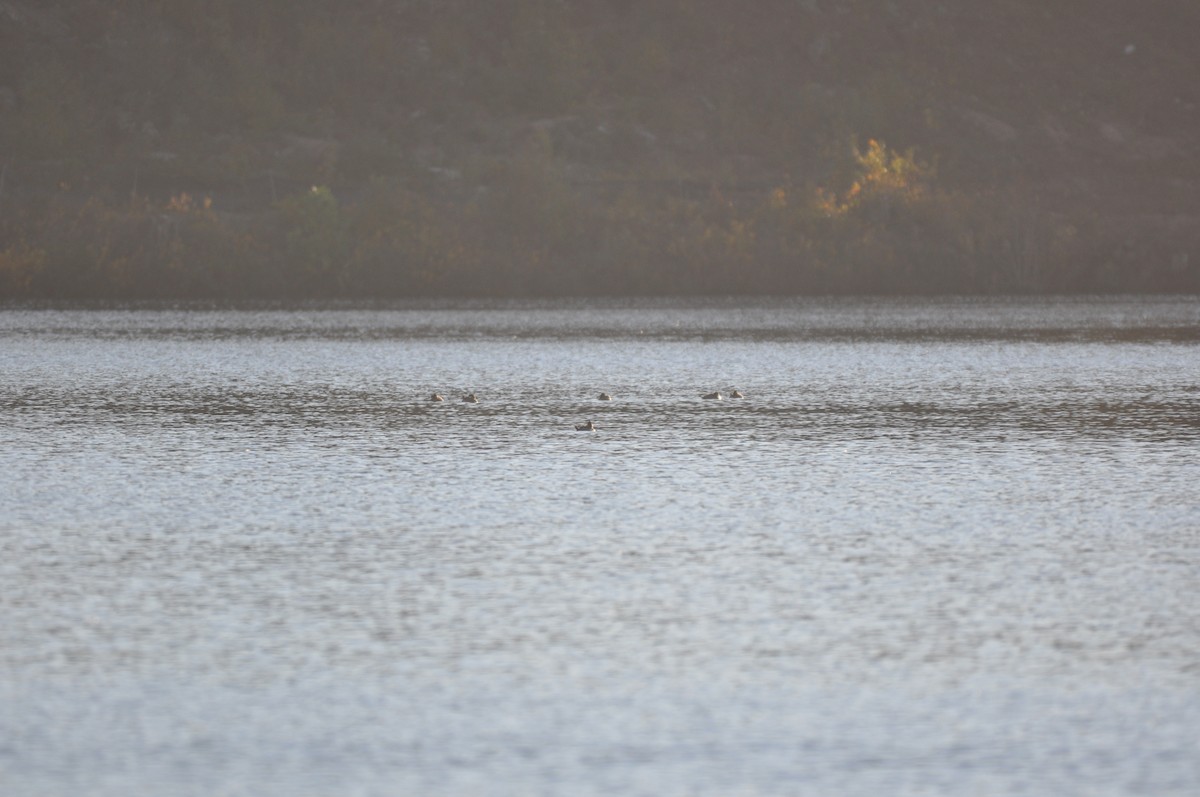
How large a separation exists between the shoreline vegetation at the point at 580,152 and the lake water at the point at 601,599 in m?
94.9

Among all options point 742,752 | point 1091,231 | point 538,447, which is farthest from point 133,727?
point 1091,231

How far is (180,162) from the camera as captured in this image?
155500 millimetres

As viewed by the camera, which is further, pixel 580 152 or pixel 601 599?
pixel 580 152

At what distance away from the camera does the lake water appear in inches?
455

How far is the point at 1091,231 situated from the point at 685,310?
148 ft

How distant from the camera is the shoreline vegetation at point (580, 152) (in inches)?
5182

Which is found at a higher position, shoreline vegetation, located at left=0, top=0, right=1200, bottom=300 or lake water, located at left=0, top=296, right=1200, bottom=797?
shoreline vegetation, located at left=0, top=0, right=1200, bottom=300

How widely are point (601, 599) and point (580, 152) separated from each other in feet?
502

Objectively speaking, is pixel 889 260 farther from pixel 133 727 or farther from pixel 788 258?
pixel 133 727

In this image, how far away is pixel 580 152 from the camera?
16750 centimetres

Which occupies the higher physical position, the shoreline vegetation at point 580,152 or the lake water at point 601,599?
the shoreline vegetation at point 580,152

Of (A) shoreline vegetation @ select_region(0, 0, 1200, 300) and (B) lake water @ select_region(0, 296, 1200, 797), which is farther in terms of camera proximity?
(A) shoreline vegetation @ select_region(0, 0, 1200, 300)

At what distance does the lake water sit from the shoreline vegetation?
94.9 m

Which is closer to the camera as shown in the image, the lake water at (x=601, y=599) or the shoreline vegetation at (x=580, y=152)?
the lake water at (x=601, y=599)
